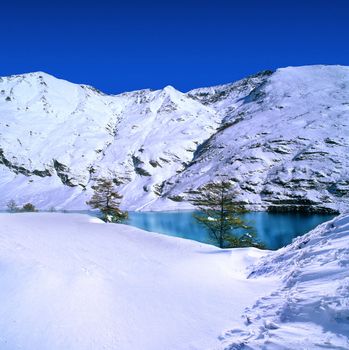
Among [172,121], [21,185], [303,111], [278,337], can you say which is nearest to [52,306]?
[278,337]

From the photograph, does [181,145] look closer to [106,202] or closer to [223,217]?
[106,202]

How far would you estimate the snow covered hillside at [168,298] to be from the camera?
195 inches

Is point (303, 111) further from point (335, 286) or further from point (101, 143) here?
point (335, 286)

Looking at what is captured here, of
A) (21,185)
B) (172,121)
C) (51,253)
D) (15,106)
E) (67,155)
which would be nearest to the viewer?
(51,253)

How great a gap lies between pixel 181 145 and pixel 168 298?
139 m

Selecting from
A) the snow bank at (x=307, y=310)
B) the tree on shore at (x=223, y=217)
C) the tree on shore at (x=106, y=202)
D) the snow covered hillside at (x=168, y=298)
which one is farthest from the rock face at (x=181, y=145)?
the snow bank at (x=307, y=310)

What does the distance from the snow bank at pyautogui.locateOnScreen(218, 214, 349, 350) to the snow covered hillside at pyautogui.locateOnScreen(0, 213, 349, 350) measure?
20mm

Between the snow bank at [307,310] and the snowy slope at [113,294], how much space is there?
507mm

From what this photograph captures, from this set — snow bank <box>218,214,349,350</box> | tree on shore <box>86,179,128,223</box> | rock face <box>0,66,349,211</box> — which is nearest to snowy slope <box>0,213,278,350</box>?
snow bank <box>218,214,349,350</box>

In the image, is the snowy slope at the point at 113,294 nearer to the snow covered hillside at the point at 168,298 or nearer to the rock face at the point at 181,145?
the snow covered hillside at the point at 168,298

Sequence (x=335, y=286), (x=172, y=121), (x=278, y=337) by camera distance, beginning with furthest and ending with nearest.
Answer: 1. (x=172, y=121)
2. (x=335, y=286)
3. (x=278, y=337)

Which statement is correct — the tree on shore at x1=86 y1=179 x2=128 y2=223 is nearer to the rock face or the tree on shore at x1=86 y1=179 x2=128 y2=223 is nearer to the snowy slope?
the snowy slope

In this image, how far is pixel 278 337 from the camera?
455cm

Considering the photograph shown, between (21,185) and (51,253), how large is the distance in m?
147
